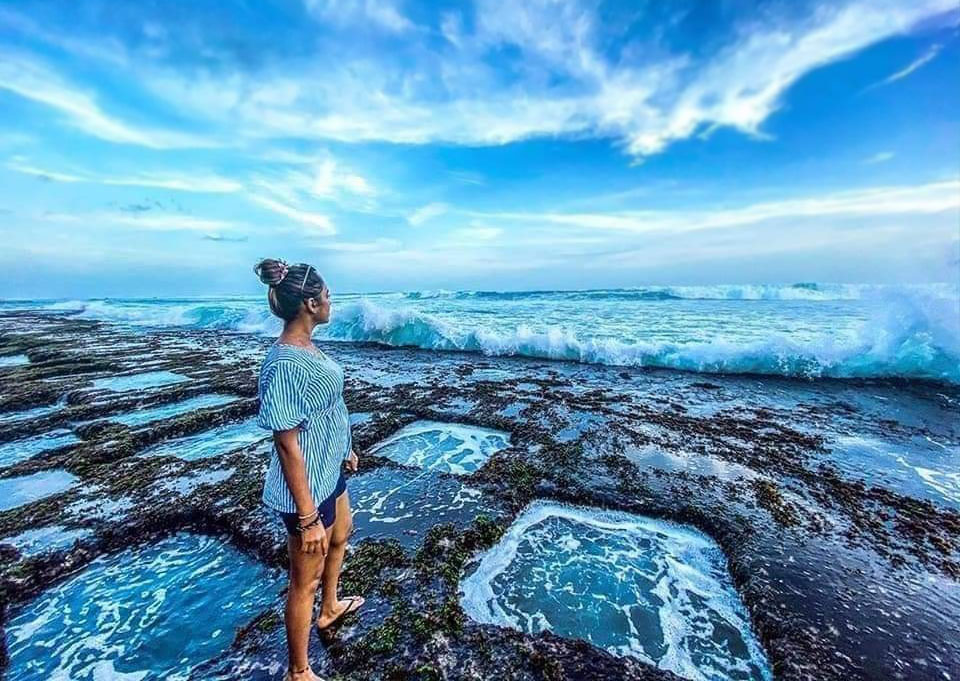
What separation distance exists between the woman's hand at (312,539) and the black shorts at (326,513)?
58mm

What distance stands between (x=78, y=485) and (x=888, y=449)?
37.7ft

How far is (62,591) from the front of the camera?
136 inches

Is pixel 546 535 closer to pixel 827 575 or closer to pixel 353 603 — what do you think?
pixel 353 603

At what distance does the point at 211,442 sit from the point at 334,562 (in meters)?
5.24

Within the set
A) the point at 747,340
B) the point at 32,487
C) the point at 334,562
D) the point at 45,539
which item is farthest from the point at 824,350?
the point at 32,487

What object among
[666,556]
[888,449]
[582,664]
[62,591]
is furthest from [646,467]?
[62,591]

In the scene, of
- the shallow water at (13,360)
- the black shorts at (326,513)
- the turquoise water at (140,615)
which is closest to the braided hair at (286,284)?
the black shorts at (326,513)

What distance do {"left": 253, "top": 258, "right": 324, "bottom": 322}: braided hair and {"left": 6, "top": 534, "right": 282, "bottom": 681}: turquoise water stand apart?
2485mm

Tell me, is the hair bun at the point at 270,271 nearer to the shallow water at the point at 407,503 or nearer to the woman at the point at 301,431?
the woman at the point at 301,431

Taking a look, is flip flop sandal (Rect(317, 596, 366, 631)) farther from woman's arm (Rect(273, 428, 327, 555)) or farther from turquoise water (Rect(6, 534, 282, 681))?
woman's arm (Rect(273, 428, 327, 555))

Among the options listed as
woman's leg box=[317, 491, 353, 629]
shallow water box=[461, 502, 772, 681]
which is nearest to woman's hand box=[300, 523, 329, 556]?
woman's leg box=[317, 491, 353, 629]

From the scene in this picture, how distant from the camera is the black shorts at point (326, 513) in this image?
7.07 feet

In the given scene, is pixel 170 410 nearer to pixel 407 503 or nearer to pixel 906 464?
pixel 407 503

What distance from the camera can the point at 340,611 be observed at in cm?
296
